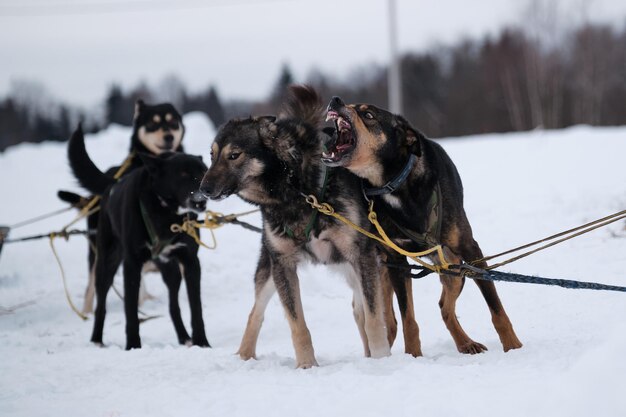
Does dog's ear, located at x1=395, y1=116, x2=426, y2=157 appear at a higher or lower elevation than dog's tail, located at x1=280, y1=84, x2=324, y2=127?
lower

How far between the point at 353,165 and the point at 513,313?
240 cm

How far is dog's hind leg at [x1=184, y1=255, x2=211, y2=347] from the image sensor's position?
658cm

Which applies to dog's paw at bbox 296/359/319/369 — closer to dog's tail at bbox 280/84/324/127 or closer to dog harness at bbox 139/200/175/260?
dog's tail at bbox 280/84/324/127

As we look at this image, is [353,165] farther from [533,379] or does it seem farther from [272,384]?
[533,379]

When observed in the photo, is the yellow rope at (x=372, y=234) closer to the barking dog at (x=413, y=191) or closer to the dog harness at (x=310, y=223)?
the dog harness at (x=310, y=223)

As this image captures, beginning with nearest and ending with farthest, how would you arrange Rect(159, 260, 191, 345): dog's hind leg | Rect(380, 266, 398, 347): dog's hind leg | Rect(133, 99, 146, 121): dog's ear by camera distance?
1. Rect(380, 266, 398, 347): dog's hind leg
2. Rect(159, 260, 191, 345): dog's hind leg
3. Rect(133, 99, 146, 121): dog's ear

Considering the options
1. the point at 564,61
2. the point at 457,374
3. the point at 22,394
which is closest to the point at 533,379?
the point at 457,374

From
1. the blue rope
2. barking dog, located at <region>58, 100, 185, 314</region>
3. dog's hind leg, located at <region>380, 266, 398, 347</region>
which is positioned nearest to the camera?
the blue rope

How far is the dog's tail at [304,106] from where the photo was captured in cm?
500

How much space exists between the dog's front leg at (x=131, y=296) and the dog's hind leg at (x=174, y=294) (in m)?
0.45

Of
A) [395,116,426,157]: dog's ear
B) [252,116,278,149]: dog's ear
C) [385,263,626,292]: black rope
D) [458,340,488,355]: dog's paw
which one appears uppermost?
Result: [252,116,278,149]: dog's ear

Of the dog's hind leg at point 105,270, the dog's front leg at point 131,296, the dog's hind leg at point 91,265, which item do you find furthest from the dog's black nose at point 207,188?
the dog's hind leg at point 91,265

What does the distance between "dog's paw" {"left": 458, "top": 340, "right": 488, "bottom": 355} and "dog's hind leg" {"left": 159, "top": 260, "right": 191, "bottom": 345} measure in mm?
2846

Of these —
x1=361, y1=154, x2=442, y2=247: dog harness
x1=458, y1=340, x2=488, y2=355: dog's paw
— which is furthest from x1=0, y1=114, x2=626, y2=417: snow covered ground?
x1=361, y1=154, x2=442, y2=247: dog harness
